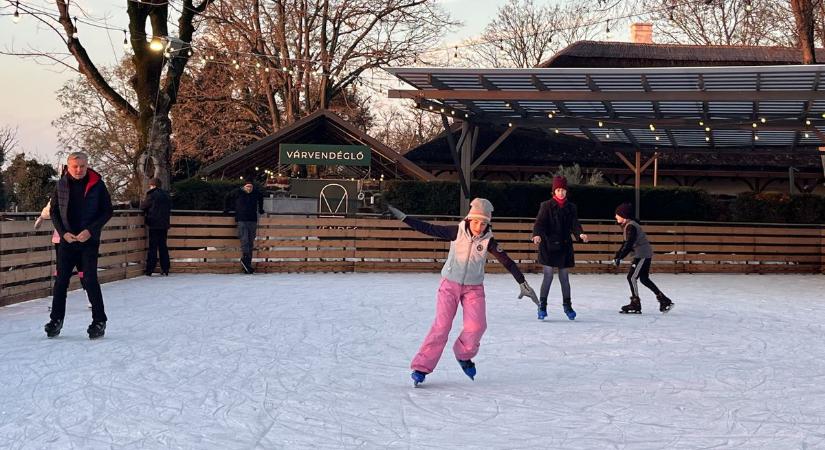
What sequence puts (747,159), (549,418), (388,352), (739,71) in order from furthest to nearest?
(747,159) < (739,71) < (388,352) < (549,418)

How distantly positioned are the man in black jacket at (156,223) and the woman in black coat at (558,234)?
23.6 feet

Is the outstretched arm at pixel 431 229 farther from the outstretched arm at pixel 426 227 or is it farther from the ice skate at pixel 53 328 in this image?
the ice skate at pixel 53 328

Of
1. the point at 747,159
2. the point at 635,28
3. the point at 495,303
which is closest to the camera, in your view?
the point at 495,303

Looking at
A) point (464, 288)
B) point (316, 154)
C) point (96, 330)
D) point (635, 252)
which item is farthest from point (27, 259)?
point (316, 154)

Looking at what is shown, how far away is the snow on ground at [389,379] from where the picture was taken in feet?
15.8

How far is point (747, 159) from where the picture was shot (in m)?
27.4

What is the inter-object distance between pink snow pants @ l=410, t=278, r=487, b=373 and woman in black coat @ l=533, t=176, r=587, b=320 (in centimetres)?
388

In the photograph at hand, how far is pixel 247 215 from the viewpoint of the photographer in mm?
15359

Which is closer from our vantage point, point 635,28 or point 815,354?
point 815,354

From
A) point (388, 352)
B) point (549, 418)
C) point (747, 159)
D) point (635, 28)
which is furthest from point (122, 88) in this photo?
point (549, 418)

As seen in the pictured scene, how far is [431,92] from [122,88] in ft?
89.8

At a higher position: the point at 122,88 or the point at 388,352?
the point at 122,88

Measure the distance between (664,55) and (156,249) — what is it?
22315 mm

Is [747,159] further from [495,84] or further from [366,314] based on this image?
[366,314]
